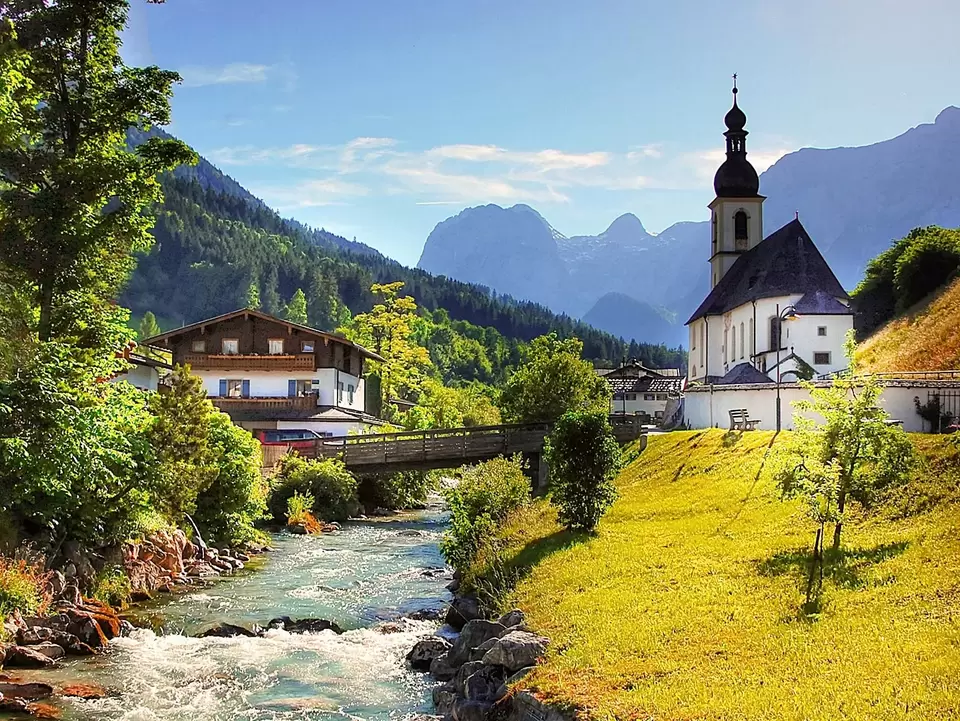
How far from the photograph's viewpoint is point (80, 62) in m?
24.1

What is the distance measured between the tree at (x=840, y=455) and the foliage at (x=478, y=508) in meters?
8.43

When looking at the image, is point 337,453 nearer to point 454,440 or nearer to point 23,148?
point 454,440

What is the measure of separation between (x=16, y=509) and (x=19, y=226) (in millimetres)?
6820

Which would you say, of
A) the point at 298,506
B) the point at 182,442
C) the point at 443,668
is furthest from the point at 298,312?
the point at 443,668

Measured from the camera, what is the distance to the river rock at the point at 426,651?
18.2 meters

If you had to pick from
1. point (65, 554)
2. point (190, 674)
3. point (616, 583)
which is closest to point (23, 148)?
point (65, 554)

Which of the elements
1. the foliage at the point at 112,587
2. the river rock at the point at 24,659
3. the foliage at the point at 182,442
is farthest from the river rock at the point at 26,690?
the foliage at the point at 182,442

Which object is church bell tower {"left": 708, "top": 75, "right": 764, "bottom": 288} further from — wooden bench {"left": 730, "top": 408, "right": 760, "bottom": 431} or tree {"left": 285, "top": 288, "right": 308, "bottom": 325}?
tree {"left": 285, "top": 288, "right": 308, "bottom": 325}

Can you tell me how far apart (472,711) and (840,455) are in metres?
8.74

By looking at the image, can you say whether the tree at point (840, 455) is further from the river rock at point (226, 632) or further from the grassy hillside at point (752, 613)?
the river rock at point (226, 632)

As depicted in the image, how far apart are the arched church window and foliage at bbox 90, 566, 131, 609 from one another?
225 feet

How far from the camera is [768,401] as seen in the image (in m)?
36.9

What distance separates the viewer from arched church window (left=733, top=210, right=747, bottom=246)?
8181cm

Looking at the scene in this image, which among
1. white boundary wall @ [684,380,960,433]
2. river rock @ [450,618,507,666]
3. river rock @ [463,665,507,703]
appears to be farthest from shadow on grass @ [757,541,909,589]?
white boundary wall @ [684,380,960,433]
